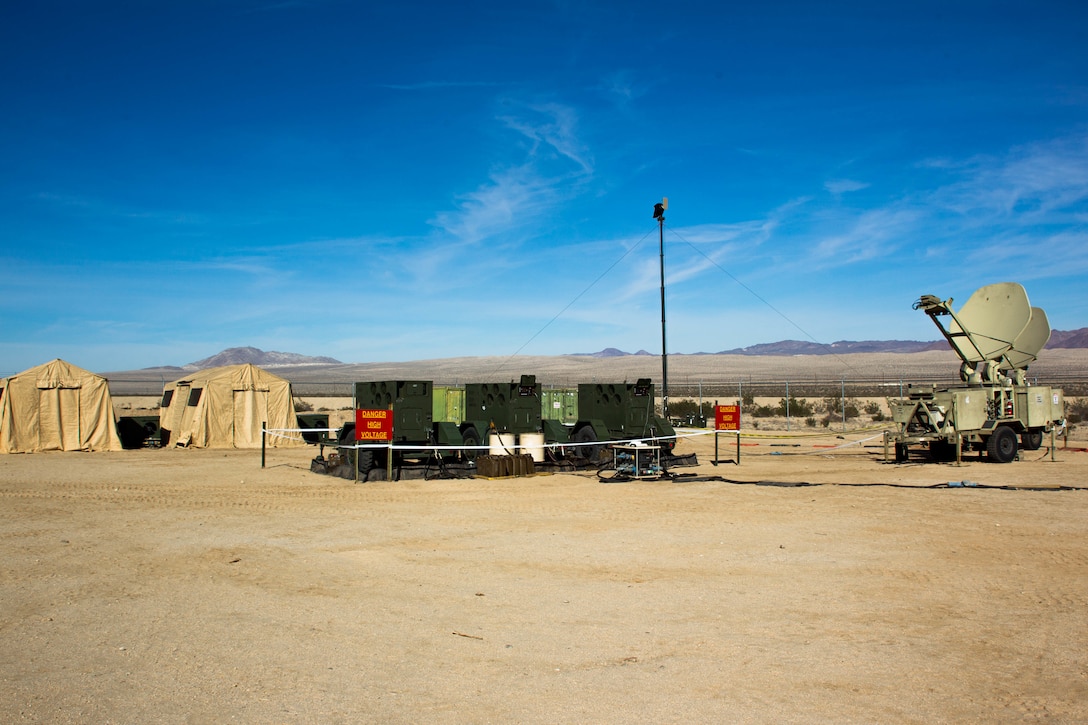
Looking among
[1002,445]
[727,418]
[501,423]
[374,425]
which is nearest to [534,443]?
[501,423]

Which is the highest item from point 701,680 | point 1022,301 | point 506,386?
point 1022,301

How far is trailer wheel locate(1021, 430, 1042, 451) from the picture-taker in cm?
2131

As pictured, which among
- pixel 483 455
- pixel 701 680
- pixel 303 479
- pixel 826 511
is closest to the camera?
pixel 701 680

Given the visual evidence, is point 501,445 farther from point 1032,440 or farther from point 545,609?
point 1032,440

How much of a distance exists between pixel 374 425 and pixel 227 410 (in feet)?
42.1

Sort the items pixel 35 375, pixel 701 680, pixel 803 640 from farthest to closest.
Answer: pixel 35 375 < pixel 803 640 < pixel 701 680

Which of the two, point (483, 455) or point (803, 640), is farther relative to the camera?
point (483, 455)

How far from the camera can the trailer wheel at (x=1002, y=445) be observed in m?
20.0

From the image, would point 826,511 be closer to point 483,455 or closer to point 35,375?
point 483,455

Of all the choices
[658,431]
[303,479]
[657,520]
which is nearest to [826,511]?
[657,520]

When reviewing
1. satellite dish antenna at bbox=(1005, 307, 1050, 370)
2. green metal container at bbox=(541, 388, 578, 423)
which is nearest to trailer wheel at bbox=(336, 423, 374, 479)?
green metal container at bbox=(541, 388, 578, 423)

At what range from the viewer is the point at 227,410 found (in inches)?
1064

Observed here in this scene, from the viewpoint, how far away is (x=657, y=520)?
11828mm

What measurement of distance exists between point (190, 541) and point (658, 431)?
40.9 feet
